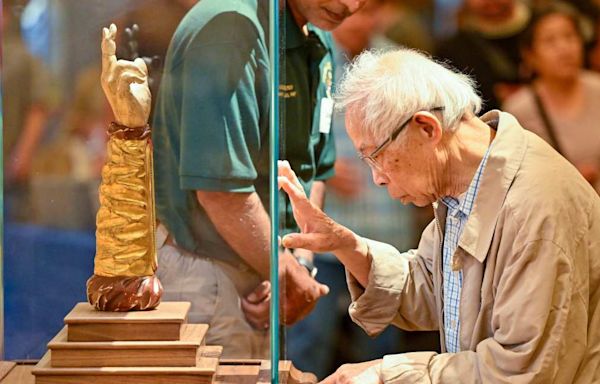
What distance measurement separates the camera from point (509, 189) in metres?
2.02

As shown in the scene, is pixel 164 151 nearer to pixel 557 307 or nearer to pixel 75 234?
pixel 75 234

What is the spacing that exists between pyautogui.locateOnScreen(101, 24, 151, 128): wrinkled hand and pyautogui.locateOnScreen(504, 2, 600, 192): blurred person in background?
7.52ft

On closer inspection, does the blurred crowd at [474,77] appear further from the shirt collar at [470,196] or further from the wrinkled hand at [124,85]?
the wrinkled hand at [124,85]

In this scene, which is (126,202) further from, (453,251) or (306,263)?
(306,263)

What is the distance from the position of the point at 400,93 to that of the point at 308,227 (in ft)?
1.16

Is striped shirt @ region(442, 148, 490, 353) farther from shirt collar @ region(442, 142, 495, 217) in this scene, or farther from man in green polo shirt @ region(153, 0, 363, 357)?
man in green polo shirt @ region(153, 0, 363, 357)

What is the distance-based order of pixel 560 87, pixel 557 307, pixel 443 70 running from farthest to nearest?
pixel 560 87 → pixel 443 70 → pixel 557 307

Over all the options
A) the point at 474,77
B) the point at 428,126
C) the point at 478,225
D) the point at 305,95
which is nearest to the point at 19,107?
the point at 428,126

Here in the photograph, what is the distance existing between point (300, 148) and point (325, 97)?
218 mm

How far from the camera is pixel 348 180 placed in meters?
4.25

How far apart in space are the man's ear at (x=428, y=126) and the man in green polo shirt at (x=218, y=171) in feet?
0.86

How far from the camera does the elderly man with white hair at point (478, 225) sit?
6.37ft

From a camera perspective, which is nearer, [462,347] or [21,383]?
[21,383]

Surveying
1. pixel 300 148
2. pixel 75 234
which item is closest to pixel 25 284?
pixel 75 234
